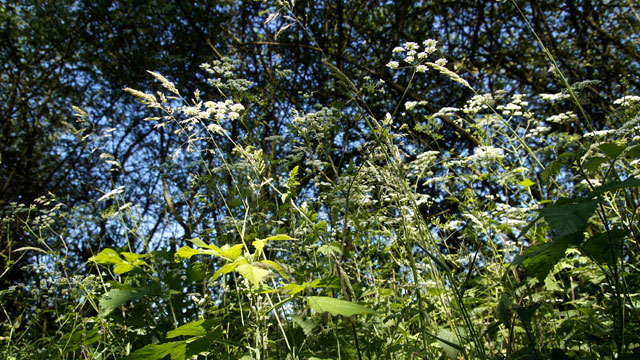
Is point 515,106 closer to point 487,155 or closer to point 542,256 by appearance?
point 487,155

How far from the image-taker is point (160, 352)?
119 cm

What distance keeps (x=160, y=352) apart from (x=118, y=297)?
44 cm

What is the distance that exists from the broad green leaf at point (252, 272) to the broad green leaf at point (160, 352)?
367 mm

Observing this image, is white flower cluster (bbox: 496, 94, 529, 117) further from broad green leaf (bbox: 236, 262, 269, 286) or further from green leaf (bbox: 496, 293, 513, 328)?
broad green leaf (bbox: 236, 262, 269, 286)

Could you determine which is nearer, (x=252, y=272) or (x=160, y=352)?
(x=252, y=272)

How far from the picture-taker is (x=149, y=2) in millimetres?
6125

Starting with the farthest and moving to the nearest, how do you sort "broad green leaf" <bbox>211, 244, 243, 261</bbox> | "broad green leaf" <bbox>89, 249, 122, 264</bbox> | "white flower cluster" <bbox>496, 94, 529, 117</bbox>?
1. "white flower cluster" <bbox>496, 94, 529, 117</bbox>
2. "broad green leaf" <bbox>89, 249, 122, 264</bbox>
3. "broad green leaf" <bbox>211, 244, 243, 261</bbox>

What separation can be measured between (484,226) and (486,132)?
975 mm

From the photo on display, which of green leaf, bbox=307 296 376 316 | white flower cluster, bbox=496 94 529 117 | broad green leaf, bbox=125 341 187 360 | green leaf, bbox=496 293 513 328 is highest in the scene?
white flower cluster, bbox=496 94 529 117

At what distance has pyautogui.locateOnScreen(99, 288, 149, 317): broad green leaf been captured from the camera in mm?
1445

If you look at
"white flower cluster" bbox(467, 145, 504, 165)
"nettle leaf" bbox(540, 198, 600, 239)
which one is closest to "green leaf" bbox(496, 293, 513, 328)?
"nettle leaf" bbox(540, 198, 600, 239)

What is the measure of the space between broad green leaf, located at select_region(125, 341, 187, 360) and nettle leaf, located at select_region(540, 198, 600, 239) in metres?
1.10

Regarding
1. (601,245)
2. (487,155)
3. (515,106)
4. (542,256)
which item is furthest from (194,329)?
(515,106)

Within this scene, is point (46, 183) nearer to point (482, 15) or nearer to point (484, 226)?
point (484, 226)
